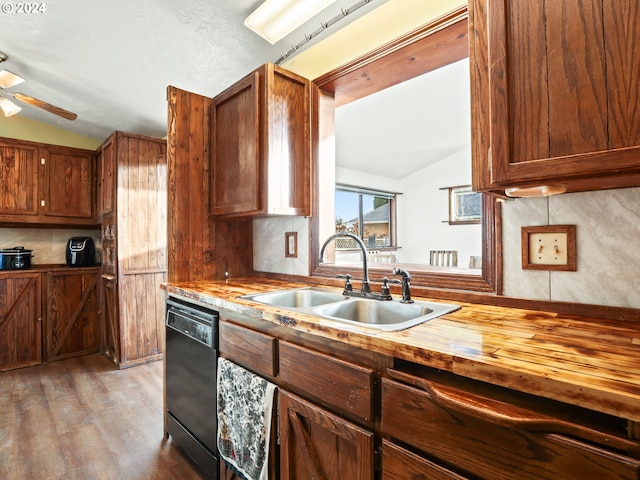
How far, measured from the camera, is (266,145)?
5.86 feet

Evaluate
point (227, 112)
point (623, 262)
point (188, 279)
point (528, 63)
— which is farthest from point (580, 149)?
point (188, 279)

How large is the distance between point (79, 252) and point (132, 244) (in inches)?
36.8

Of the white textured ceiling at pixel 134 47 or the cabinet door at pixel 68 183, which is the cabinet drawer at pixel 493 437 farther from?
the cabinet door at pixel 68 183

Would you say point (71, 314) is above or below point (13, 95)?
below

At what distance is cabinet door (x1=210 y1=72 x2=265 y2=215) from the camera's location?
1826mm

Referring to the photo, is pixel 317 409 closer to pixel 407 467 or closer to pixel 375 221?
pixel 407 467

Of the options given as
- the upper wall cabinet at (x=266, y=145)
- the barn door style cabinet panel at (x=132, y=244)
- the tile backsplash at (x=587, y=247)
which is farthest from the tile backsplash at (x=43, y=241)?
the tile backsplash at (x=587, y=247)

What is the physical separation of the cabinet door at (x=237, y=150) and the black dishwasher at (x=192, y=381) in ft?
2.10

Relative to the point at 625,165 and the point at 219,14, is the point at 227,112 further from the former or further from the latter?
the point at 625,165

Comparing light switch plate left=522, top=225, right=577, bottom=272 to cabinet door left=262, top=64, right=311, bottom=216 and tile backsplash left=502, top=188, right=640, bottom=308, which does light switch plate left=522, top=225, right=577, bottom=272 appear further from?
cabinet door left=262, top=64, right=311, bottom=216

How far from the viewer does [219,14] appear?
6.15ft

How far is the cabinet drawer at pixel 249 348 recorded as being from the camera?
1.23 meters

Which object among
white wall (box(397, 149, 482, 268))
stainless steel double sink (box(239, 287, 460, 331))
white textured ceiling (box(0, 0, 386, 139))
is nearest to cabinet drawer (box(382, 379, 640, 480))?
stainless steel double sink (box(239, 287, 460, 331))

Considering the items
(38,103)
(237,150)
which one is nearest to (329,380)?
(237,150)
